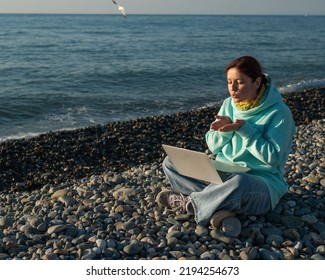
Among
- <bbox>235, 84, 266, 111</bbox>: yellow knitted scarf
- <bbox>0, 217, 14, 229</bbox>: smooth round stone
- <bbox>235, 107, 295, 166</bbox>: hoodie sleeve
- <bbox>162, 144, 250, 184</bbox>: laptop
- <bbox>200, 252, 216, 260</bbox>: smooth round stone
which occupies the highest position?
<bbox>235, 84, 266, 111</bbox>: yellow knitted scarf

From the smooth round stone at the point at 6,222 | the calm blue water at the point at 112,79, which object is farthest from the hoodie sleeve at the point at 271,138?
the calm blue water at the point at 112,79

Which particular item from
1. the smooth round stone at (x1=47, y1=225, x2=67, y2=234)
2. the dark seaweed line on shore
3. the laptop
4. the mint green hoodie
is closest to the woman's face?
the mint green hoodie

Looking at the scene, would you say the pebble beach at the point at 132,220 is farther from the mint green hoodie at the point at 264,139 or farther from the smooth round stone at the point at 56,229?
the mint green hoodie at the point at 264,139

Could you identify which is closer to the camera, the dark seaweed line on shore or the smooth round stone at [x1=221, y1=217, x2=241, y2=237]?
the smooth round stone at [x1=221, y1=217, x2=241, y2=237]

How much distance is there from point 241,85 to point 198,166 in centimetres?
84

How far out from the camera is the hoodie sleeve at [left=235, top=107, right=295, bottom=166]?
4.24m

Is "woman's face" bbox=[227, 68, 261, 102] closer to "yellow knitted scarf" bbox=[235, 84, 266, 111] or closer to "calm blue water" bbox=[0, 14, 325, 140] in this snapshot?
"yellow knitted scarf" bbox=[235, 84, 266, 111]

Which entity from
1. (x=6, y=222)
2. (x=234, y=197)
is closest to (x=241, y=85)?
(x=234, y=197)

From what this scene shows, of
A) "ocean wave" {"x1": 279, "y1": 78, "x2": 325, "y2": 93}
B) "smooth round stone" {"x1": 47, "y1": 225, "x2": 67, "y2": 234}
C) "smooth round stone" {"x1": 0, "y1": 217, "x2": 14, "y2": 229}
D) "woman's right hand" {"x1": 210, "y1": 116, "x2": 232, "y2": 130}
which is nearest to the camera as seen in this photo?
"woman's right hand" {"x1": 210, "y1": 116, "x2": 232, "y2": 130}

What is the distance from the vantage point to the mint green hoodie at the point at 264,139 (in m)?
4.26

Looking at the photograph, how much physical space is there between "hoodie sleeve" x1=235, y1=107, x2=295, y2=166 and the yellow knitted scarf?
0.22 meters

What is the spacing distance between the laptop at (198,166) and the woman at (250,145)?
88 mm
